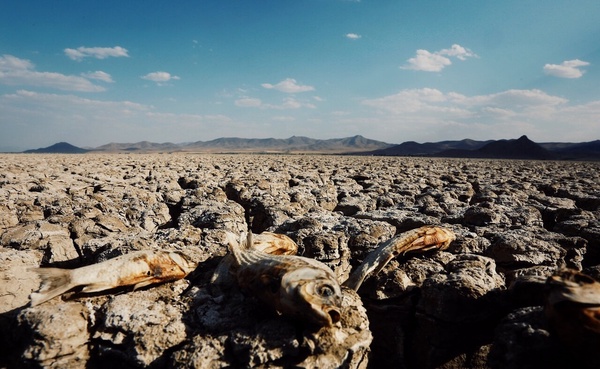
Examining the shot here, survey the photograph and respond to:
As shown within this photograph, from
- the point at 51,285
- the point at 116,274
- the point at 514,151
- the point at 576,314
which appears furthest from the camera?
the point at 514,151

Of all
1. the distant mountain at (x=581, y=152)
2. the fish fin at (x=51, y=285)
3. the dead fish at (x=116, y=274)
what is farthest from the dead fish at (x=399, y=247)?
the distant mountain at (x=581, y=152)

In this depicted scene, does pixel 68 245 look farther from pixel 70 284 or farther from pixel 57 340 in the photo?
pixel 57 340

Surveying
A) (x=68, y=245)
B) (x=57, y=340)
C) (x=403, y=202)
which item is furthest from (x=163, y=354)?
(x=403, y=202)

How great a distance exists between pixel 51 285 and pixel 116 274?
0.99 feet

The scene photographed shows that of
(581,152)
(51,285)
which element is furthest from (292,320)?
(581,152)

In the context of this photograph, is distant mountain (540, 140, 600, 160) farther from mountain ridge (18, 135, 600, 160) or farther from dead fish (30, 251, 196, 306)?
dead fish (30, 251, 196, 306)

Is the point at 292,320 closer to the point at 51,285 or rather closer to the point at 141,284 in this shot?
the point at 141,284

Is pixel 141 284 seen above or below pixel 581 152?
below

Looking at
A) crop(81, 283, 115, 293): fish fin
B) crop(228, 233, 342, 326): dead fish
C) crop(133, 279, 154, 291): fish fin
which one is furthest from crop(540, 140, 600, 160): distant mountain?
crop(81, 283, 115, 293): fish fin

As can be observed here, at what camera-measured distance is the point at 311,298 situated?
1427 mm

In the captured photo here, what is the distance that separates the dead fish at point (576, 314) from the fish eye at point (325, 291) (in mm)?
867

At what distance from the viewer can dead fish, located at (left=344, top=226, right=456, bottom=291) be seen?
6.73 ft

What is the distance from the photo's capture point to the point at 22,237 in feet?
8.54

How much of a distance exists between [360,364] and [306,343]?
0.98ft
